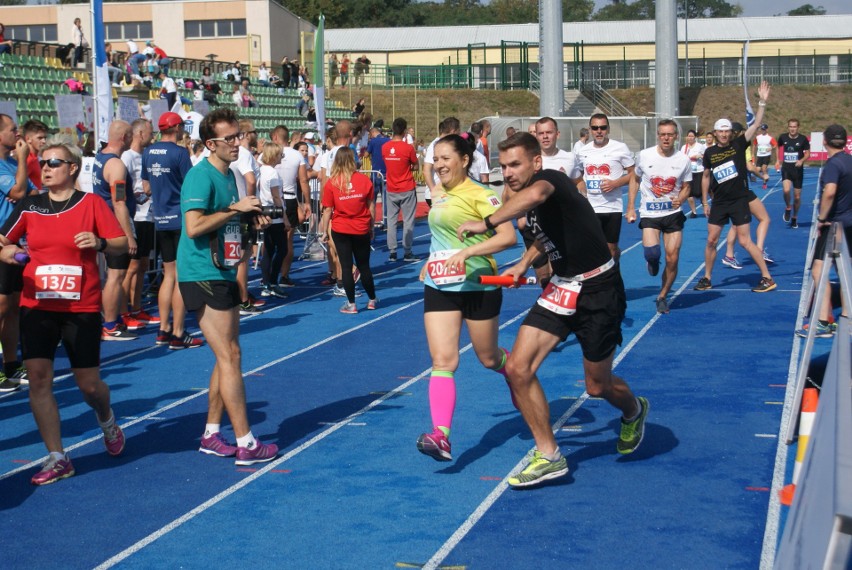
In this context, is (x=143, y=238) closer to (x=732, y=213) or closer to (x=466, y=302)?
(x=466, y=302)

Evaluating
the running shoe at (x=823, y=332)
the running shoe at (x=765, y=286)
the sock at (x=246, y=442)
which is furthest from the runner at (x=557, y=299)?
the running shoe at (x=765, y=286)

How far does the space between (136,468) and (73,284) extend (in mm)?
1255

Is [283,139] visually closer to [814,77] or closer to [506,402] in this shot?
[506,402]

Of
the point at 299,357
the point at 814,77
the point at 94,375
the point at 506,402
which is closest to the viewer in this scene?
the point at 94,375

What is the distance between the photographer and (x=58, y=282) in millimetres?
6355

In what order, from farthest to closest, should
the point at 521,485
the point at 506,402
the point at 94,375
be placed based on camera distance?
the point at 506,402, the point at 94,375, the point at 521,485

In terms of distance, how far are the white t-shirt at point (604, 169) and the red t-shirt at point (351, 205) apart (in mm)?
2478

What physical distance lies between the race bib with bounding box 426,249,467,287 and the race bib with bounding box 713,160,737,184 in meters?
7.75

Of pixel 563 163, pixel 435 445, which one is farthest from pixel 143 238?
pixel 435 445

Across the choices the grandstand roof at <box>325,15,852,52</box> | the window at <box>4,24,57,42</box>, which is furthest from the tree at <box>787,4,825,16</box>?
the window at <box>4,24,57,42</box>

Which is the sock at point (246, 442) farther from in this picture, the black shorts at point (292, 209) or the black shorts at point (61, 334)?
the black shorts at point (292, 209)

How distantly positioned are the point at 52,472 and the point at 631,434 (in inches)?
140

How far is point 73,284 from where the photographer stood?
21.0 feet

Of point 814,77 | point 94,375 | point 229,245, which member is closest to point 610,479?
point 229,245
